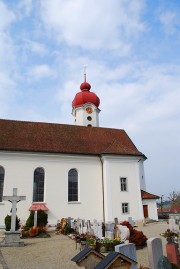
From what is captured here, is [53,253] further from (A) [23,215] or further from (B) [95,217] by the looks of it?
(B) [95,217]

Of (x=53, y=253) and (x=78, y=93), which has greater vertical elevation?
(x=78, y=93)

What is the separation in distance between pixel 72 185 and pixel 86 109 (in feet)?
44.1

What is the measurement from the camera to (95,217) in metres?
21.5

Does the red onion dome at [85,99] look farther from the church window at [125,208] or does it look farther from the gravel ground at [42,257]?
the gravel ground at [42,257]

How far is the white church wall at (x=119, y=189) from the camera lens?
70.2 ft

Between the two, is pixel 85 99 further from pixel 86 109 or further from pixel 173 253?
pixel 173 253

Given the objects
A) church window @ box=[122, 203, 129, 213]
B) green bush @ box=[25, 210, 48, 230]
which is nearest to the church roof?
church window @ box=[122, 203, 129, 213]

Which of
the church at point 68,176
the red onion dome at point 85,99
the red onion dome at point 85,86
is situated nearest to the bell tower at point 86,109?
the red onion dome at point 85,99

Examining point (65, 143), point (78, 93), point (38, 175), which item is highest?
point (78, 93)

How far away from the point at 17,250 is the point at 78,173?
37.0ft

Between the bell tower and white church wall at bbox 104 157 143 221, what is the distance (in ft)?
34.3

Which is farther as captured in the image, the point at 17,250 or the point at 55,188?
the point at 55,188

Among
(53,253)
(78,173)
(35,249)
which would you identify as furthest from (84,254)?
(78,173)

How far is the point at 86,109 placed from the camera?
33188 mm
